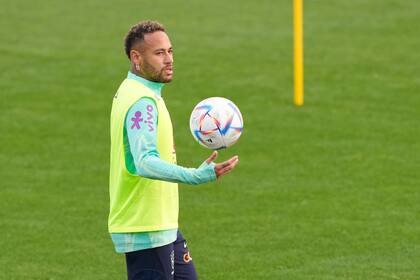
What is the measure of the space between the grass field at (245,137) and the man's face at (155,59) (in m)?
4.30

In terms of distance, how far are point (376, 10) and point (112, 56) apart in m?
6.68

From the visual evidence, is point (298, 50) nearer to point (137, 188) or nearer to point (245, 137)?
point (245, 137)

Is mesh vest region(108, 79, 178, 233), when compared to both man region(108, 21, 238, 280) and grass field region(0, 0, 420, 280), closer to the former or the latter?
man region(108, 21, 238, 280)

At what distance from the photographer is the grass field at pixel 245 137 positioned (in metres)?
12.6

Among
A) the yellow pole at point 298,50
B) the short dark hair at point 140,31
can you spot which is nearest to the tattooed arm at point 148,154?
the short dark hair at point 140,31

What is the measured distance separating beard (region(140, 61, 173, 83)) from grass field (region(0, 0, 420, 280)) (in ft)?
14.0

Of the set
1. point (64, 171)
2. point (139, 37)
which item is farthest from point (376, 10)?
point (139, 37)

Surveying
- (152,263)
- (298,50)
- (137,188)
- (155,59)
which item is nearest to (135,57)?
(155,59)

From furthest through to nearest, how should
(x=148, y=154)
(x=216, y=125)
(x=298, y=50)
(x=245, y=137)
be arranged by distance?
(x=298, y=50) → (x=245, y=137) → (x=216, y=125) → (x=148, y=154)

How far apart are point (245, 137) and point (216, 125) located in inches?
374

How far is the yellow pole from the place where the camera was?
60.7 ft

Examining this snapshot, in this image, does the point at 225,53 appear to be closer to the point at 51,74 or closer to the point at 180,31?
the point at 180,31

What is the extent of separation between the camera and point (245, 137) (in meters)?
17.7

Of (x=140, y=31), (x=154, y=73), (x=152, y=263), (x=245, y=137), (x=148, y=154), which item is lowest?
(x=245, y=137)
